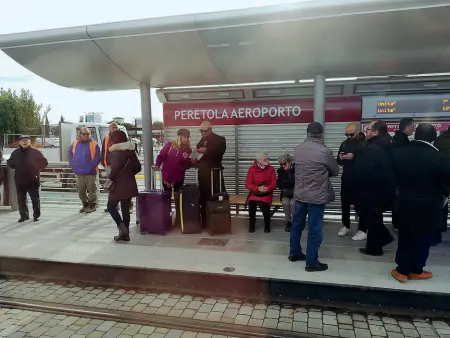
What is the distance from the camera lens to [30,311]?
12.5ft

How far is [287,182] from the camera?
5.87 m

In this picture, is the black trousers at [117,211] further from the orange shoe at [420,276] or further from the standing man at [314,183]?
the orange shoe at [420,276]

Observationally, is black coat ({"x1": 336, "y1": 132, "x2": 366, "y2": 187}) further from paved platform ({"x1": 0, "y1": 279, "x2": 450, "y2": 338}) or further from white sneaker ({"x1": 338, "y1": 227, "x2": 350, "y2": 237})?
paved platform ({"x1": 0, "y1": 279, "x2": 450, "y2": 338})

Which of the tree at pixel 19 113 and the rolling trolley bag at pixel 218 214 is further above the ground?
the tree at pixel 19 113

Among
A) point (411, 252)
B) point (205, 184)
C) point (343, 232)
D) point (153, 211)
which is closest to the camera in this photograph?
point (411, 252)

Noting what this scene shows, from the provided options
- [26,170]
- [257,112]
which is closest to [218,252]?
[257,112]

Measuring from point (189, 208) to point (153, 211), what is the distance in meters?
0.56

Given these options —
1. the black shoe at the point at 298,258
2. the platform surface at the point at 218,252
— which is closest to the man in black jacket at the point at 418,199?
the platform surface at the point at 218,252

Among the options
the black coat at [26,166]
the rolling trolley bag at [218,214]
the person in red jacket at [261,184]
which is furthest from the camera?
the black coat at [26,166]

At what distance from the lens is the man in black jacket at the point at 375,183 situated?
14.3ft

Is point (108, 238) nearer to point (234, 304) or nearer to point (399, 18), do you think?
point (234, 304)

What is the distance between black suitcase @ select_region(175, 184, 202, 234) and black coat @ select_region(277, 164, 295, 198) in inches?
53.0

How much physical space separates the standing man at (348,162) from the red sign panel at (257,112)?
110cm

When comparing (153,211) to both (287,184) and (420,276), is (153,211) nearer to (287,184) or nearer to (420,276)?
(287,184)
